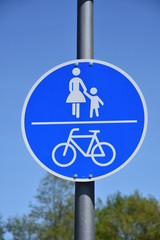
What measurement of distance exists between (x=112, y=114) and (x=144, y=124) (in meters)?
0.17

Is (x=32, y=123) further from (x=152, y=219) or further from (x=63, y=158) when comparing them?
(x=152, y=219)

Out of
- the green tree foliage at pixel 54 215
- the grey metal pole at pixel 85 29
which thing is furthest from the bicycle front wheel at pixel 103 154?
the green tree foliage at pixel 54 215

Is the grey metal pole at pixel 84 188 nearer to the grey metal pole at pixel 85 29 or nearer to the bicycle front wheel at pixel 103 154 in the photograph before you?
the grey metal pole at pixel 85 29

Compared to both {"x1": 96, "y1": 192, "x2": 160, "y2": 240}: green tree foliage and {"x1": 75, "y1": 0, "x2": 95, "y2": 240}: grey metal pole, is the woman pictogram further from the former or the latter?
{"x1": 96, "y1": 192, "x2": 160, "y2": 240}: green tree foliage

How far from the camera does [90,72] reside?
2.57m

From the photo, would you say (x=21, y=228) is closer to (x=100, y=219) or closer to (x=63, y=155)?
(x=100, y=219)

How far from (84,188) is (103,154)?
7.7 inches

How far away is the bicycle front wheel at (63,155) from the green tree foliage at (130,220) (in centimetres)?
2824

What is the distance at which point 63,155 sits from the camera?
7.88 feet

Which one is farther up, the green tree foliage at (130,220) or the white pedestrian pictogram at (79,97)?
the green tree foliage at (130,220)

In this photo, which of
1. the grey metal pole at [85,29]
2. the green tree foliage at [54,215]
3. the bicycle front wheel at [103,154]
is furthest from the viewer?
the green tree foliage at [54,215]

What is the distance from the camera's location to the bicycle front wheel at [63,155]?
94.3 inches

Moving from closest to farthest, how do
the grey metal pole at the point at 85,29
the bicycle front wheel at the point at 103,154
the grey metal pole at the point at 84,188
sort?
1. the grey metal pole at the point at 84,188
2. the bicycle front wheel at the point at 103,154
3. the grey metal pole at the point at 85,29

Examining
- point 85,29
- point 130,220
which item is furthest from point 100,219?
point 85,29
